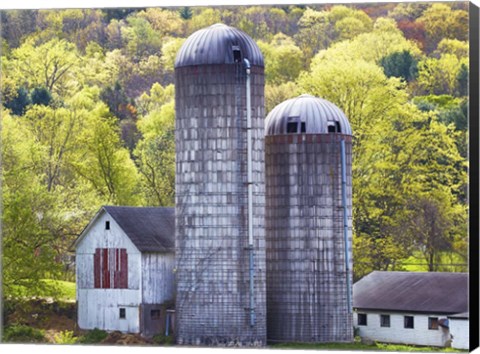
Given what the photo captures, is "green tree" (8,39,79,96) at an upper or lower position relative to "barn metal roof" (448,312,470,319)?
upper

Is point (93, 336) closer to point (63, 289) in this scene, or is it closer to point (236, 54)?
point (236, 54)

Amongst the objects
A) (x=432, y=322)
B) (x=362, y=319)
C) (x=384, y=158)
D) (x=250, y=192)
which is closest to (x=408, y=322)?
(x=432, y=322)

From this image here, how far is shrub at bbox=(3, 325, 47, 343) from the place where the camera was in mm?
48656

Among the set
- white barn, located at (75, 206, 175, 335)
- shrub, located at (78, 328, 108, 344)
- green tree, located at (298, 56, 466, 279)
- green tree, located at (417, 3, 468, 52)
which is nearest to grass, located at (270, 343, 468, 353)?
white barn, located at (75, 206, 175, 335)

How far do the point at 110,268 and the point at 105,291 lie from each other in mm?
691

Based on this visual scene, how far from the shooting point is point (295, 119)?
46.4m

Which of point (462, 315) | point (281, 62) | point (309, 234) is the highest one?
point (281, 62)

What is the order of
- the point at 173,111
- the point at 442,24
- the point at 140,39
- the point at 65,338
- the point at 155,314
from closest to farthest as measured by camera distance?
the point at 155,314
the point at 65,338
the point at 173,111
the point at 442,24
the point at 140,39

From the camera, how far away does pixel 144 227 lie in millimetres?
46844

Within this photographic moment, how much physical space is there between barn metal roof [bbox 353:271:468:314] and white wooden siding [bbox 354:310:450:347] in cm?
24

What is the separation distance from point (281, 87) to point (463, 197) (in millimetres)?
10702

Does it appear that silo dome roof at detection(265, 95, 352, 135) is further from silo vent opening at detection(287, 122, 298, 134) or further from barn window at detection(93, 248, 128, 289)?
barn window at detection(93, 248, 128, 289)

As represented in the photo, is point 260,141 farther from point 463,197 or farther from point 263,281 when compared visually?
point 463,197

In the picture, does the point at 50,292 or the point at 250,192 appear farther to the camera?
the point at 50,292
